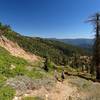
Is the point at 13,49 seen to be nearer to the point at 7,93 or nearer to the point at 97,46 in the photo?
the point at 97,46

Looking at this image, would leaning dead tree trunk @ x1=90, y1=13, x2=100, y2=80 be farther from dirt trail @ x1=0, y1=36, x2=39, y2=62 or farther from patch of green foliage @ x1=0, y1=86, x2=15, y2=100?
patch of green foliage @ x1=0, y1=86, x2=15, y2=100

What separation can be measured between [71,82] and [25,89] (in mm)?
8557

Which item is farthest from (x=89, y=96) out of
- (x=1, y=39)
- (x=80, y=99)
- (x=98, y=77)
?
(x=1, y=39)

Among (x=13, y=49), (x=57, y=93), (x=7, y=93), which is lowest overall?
(x=57, y=93)

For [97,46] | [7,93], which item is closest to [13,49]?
[97,46]

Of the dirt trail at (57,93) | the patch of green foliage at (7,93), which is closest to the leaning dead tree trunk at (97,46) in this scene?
the dirt trail at (57,93)

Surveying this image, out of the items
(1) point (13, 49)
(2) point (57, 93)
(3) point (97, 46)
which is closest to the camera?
(2) point (57, 93)

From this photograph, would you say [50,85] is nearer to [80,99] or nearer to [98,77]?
[80,99]

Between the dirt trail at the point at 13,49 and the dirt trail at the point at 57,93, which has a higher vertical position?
the dirt trail at the point at 13,49

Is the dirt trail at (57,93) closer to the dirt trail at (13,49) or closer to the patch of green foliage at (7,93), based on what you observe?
the patch of green foliage at (7,93)

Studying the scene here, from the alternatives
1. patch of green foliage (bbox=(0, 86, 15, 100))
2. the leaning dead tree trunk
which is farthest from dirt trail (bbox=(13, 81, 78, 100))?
the leaning dead tree trunk

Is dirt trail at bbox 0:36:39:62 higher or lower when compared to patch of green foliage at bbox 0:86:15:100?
higher

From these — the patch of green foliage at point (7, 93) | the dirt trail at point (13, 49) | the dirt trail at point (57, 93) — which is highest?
the dirt trail at point (13, 49)

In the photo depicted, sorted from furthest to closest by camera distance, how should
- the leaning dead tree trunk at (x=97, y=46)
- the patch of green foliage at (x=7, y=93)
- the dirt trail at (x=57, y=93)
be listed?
the leaning dead tree trunk at (x=97, y=46) < the dirt trail at (x=57, y=93) < the patch of green foliage at (x=7, y=93)
